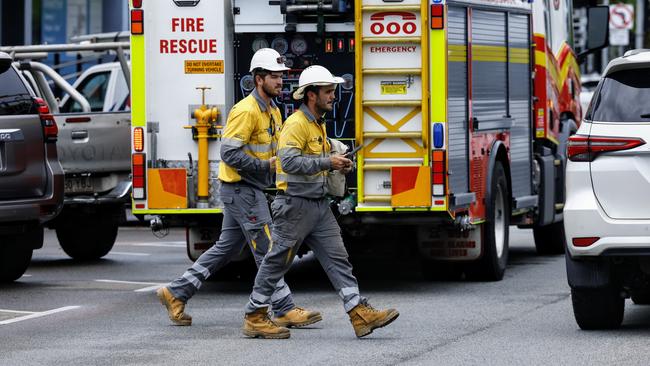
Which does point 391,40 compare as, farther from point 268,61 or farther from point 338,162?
point 338,162

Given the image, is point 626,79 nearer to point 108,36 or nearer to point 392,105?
point 392,105

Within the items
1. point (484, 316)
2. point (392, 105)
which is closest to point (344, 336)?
point (484, 316)

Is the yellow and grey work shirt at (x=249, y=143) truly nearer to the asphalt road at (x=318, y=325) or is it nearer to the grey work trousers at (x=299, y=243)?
the grey work trousers at (x=299, y=243)

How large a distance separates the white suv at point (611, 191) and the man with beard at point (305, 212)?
128 centimetres

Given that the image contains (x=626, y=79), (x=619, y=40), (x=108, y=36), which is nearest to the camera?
(x=626, y=79)

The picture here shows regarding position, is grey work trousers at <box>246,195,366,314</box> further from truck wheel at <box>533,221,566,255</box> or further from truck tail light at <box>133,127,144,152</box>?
truck wheel at <box>533,221,566,255</box>

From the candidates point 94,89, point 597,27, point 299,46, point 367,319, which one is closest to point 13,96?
point 299,46

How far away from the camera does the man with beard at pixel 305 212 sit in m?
10.5

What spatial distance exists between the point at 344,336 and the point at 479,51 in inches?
169

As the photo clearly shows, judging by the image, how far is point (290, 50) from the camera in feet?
45.1

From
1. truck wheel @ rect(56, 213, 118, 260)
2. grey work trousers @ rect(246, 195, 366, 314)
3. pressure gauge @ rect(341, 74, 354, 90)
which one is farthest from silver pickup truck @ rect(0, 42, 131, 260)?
grey work trousers @ rect(246, 195, 366, 314)

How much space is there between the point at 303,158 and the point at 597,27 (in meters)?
8.30

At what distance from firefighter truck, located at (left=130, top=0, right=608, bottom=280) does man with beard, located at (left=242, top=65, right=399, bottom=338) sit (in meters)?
2.43

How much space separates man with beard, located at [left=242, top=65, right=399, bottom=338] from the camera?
34.5ft
